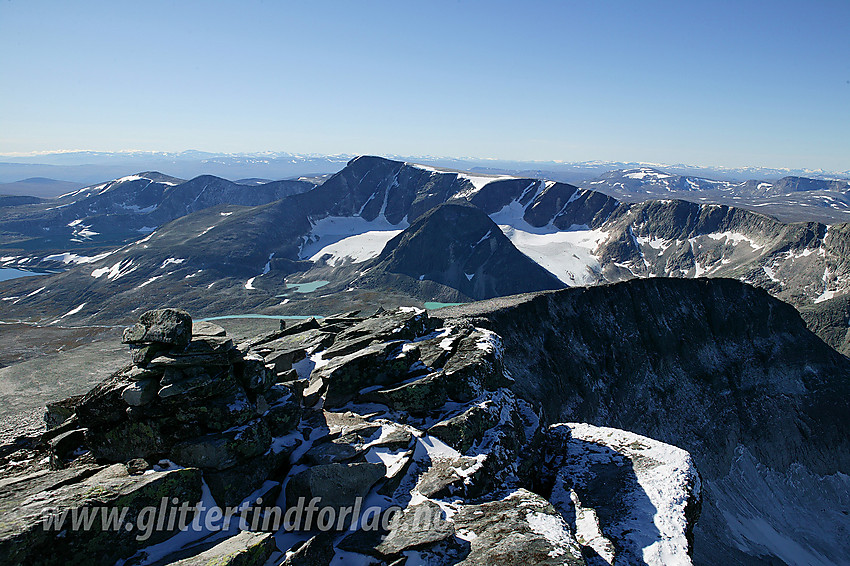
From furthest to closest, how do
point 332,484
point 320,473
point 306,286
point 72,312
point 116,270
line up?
point 116,270, point 306,286, point 72,312, point 320,473, point 332,484

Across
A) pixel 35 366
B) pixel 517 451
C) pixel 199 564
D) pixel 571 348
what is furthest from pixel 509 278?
pixel 199 564

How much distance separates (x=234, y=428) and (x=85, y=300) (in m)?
179

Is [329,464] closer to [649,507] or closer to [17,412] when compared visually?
[649,507]

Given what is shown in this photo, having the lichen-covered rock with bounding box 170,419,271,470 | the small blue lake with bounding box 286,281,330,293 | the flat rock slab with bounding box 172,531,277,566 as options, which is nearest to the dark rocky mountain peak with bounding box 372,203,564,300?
the small blue lake with bounding box 286,281,330,293

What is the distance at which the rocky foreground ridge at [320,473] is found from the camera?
14.4 m

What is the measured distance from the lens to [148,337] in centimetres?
1808

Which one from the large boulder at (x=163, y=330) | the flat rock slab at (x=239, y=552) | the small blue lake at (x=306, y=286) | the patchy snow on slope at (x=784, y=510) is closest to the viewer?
the flat rock slab at (x=239, y=552)

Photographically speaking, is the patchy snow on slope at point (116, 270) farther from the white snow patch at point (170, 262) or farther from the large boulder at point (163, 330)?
the large boulder at point (163, 330)

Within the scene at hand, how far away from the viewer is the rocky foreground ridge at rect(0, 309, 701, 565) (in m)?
14.4

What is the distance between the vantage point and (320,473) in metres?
17.5

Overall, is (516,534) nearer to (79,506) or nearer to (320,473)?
(320,473)

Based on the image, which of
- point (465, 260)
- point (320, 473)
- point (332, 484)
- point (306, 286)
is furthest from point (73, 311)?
point (332, 484)

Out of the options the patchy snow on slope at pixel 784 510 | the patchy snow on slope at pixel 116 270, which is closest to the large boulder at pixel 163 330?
the patchy snow on slope at pixel 784 510

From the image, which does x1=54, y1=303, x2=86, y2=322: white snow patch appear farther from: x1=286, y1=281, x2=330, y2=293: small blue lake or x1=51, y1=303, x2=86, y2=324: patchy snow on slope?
x1=286, y1=281, x2=330, y2=293: small blue lake
